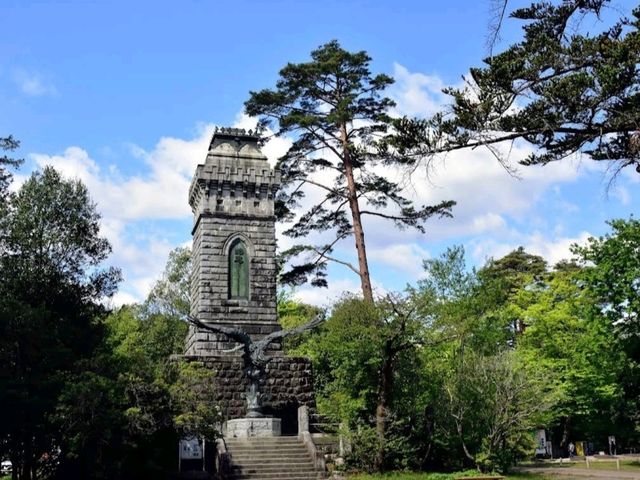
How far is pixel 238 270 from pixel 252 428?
643 centimetres

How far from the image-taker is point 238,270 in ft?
85.0

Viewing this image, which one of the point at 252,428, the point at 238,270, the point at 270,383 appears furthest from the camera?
the point at 238,270

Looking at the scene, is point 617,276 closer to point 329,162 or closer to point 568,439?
point 329,162

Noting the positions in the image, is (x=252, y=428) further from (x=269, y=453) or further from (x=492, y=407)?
(x=492, y=407)

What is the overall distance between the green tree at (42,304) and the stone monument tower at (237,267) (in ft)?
14.6

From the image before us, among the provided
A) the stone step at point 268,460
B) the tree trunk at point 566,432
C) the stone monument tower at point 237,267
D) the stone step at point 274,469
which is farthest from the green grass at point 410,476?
the tree trunk at point 566,432

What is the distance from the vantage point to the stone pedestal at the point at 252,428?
2166 cm

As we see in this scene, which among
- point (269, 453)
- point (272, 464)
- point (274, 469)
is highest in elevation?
point (269, 453)

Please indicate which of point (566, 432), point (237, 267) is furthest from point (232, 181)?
point (566, 432)

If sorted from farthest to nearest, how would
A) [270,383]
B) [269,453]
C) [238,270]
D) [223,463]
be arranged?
[238,270] → [270,383] → [269,453] → [223,463]

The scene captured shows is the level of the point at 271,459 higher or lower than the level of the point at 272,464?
higher

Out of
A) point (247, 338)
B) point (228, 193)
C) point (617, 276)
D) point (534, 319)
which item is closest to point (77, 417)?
point (247, 338)

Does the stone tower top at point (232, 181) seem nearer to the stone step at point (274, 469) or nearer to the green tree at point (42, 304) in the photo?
the green tree at point (42, 304)

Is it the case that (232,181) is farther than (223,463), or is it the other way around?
(232,181)
